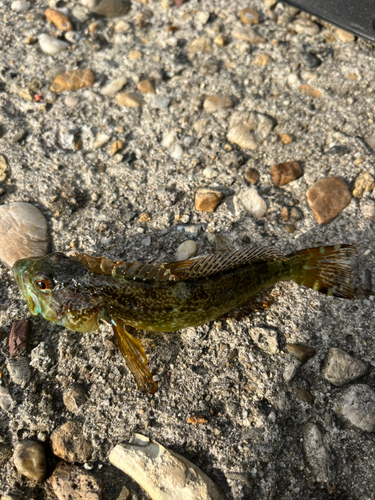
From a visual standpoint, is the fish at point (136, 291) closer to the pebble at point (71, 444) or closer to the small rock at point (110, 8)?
the pebble at point (71, 444)

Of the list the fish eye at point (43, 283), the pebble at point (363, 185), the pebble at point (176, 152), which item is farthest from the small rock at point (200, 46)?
the fish eye at point (43, 283)

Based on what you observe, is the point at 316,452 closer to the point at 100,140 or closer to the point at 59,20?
the point at 100,140

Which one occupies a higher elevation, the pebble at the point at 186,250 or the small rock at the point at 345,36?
the small rock at the point at 345,36

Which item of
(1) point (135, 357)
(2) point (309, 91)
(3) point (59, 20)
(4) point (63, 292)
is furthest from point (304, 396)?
(3) point (59, 20)

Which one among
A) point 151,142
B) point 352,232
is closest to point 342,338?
point 352,232

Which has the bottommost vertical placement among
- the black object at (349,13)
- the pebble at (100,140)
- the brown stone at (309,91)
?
the pebble at (100,140)

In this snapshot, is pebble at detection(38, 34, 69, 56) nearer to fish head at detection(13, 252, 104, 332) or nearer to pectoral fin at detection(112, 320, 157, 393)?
fish head at detection(13, 252, 104, 332)

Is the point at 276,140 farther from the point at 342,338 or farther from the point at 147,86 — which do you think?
the point at 342,338
